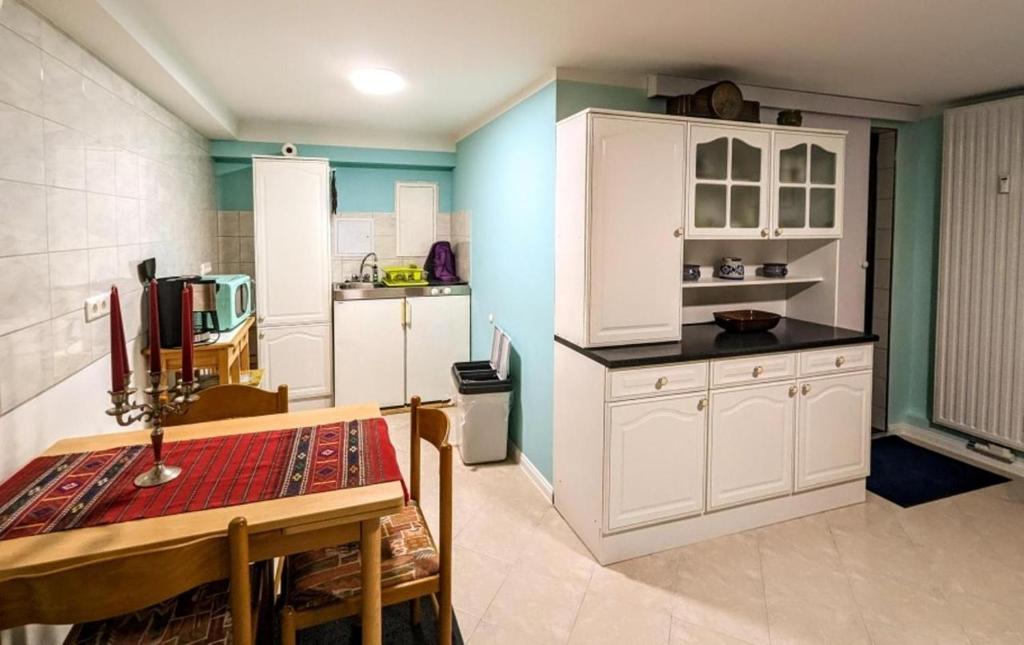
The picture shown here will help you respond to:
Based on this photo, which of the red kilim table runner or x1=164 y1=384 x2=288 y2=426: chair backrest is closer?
the red kilim table runner

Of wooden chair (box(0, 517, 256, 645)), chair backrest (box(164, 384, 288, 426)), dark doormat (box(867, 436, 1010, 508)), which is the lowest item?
dark doormat (box(867, 436, 1010, 508))

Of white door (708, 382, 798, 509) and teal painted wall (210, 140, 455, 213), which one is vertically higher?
teal painted wall (210, 140, 455, 213)

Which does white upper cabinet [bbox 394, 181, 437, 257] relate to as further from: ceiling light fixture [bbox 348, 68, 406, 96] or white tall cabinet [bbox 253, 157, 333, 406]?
ceiling light fixture [bbox 348, 68, 406, 96]

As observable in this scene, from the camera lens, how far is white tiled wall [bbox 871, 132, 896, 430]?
12.8 ft

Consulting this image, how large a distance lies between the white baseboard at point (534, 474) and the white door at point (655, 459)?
2.06 feet

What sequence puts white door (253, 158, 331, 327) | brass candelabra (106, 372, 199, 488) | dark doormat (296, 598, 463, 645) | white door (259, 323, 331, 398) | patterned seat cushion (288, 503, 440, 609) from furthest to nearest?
white door (259, 323, 331, 398)
white door (253, 158, 331, 327)
dark doormat (296, 598, 463, 645)
patterned seat cushion (288, 503, 440, 609)
brass candelabra (106, 372, 199, 488)

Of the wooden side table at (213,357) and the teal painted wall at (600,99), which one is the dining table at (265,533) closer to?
the wooden side table at (213,357)

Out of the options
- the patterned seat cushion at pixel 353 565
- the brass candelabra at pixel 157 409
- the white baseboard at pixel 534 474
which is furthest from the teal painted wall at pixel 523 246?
the brass candelabra at pixel 157 409

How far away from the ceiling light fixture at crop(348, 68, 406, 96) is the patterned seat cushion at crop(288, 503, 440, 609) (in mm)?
2272

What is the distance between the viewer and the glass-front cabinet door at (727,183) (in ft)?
8.98

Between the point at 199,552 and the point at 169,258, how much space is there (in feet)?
8.45

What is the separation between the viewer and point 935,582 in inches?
93.3

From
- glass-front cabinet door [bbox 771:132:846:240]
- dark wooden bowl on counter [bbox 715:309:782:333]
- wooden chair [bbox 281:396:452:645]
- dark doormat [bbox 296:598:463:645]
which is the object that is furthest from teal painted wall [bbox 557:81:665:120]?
dark doormat [bbox 296:598:463:645]

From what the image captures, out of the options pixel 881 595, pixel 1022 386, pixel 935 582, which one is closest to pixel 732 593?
pixel 881 595
